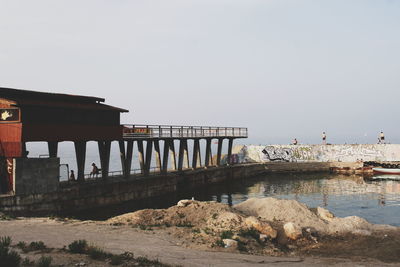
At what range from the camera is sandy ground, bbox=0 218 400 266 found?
15.5 metres

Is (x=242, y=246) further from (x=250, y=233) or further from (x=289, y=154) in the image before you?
(x=289, y=154)

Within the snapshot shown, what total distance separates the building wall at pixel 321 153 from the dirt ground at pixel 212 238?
162 feet

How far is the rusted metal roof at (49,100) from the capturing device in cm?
2959

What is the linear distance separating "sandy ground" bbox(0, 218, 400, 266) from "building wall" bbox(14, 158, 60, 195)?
237 inches

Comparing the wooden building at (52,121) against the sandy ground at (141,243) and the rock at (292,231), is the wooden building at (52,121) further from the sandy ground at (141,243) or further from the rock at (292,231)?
the rock at (292,231)

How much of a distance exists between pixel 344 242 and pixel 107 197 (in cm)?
2093

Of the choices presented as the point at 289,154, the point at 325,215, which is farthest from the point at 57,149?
the point at 289,154

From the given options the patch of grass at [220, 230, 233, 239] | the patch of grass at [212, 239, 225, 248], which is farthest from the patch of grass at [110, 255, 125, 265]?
the patch of grass at [220, 230, 233, 239]

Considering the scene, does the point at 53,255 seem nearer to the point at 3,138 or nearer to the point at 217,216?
the point at 217,216

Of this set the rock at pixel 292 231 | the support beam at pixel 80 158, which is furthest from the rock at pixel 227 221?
the support beam at pixel 80 158

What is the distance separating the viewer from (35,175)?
91.0ft

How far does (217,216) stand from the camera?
23125 mm

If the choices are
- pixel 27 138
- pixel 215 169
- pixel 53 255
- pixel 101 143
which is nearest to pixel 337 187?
pixel 215 169

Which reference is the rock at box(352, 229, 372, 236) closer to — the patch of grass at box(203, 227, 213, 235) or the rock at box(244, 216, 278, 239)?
the rock at box(244, 216, 278, 239)
